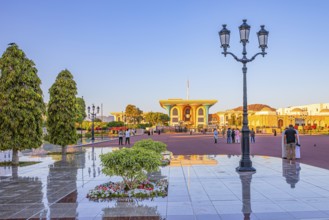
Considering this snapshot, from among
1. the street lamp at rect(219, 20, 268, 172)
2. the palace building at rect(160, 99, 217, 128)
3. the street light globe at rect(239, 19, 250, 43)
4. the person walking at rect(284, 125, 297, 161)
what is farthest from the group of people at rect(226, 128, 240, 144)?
the palace building at rect(160, 99, 217, 128)

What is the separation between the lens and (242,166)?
1337cm

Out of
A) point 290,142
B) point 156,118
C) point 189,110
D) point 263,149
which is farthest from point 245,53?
point 189,110

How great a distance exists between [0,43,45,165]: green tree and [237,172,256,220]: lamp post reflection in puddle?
1031 cm

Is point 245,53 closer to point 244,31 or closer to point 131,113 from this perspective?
point 244,31

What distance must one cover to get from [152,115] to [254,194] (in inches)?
4198

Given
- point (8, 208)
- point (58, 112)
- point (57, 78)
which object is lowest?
point (8, 208)

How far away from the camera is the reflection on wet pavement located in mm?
7004

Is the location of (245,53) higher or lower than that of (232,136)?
higher

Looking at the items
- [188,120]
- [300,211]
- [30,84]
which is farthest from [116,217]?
[188,120]

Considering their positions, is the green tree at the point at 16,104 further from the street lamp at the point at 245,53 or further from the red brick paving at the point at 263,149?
the street lamp at the point at 245,53

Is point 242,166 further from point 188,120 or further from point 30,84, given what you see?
point 188,120

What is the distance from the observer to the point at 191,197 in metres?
8.50

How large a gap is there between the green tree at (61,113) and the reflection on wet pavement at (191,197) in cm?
903

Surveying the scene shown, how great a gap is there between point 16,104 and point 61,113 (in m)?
5.07
